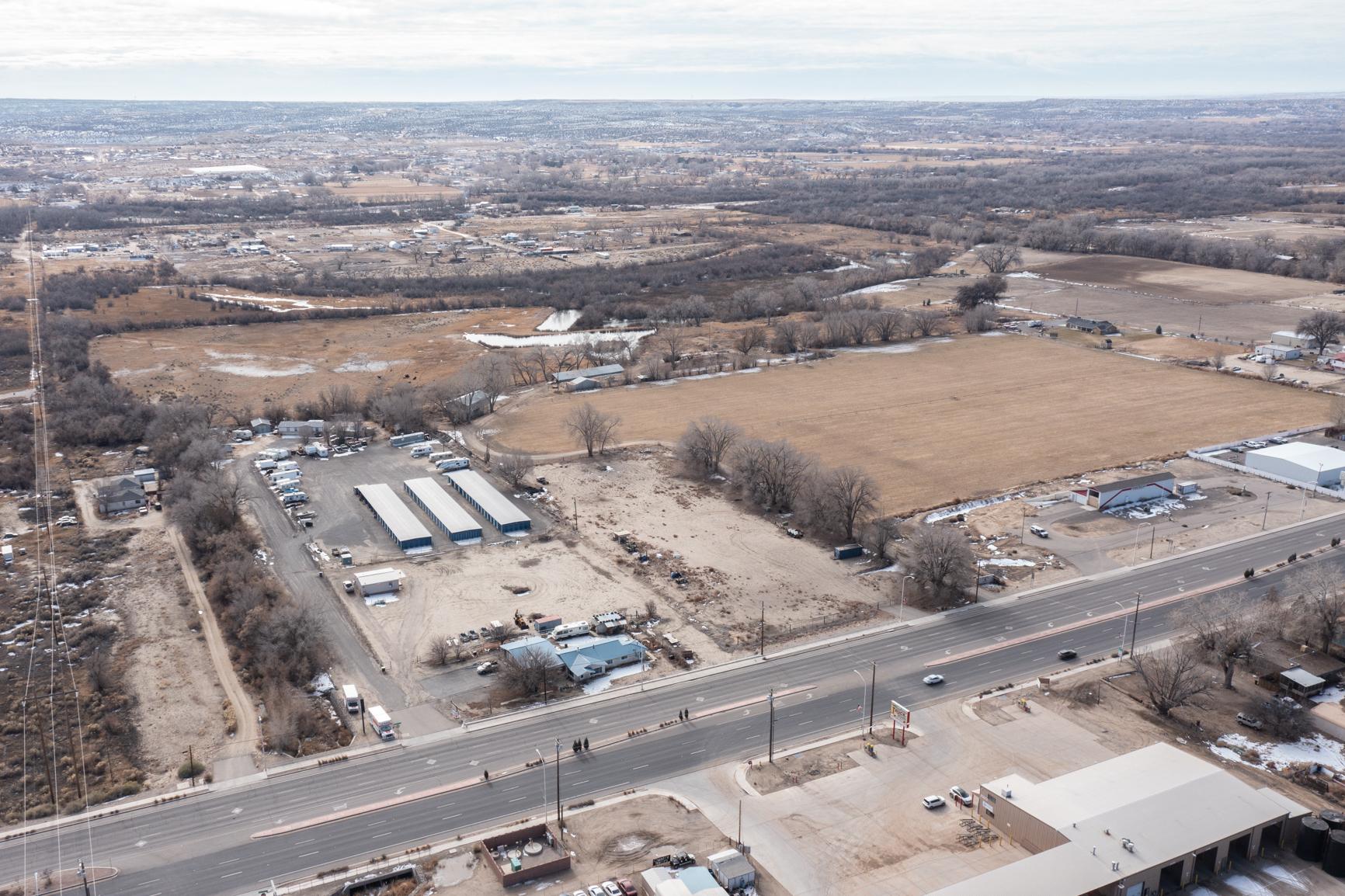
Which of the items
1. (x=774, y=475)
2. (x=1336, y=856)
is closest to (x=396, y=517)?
(x=774, y=475)

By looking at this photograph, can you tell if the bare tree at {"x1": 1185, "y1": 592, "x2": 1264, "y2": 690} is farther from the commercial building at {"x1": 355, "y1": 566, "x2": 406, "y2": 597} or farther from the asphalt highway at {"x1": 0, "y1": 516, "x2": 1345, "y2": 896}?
the commercial building at {"x1": 355, "y1": 566, "x2": 406, "y2": 597}

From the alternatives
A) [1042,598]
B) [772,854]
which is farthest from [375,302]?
[772,854]

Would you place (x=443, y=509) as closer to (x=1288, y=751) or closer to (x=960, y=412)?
(x=960, y=412)

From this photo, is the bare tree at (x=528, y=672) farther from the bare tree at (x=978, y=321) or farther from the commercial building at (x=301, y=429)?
the bare tree at (x=978, y=321)

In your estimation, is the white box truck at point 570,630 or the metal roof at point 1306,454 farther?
the metal roof at point 1306,454

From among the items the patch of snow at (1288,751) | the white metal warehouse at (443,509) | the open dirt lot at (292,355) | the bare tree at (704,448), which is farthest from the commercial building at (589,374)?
the patch of snow at (1288,751)

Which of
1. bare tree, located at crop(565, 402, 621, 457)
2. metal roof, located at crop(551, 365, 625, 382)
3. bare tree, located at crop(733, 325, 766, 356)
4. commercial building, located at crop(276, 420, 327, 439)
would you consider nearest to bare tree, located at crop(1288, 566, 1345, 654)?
bare tree, located at crop(565, 402, 621, 457)

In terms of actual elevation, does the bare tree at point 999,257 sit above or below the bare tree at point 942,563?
above

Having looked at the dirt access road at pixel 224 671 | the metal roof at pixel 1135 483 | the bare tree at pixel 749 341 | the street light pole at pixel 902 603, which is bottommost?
the dirt access road at pixel 224 671
